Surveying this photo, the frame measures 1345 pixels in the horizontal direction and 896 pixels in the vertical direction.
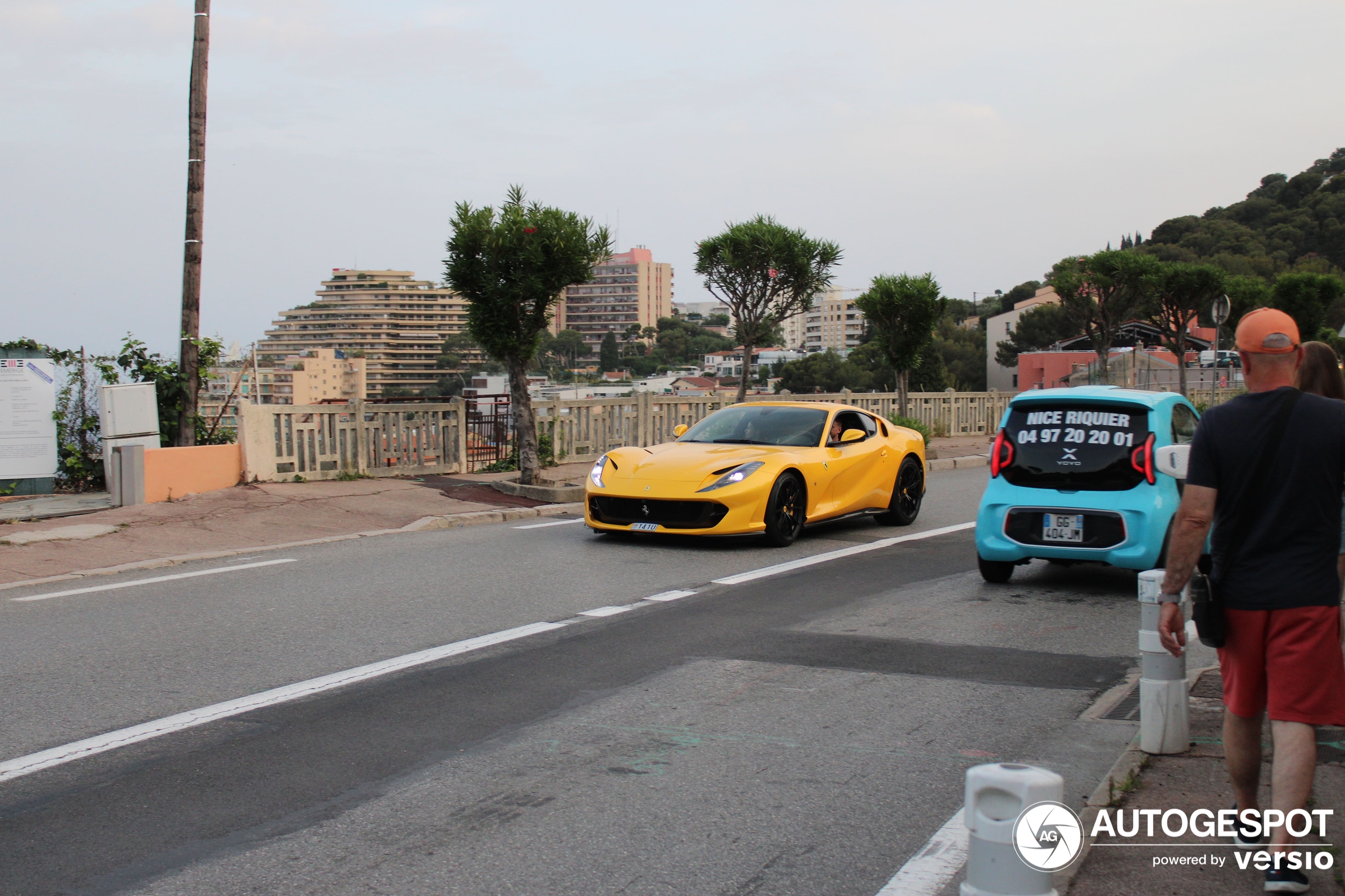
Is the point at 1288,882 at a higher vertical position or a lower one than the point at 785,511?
lower

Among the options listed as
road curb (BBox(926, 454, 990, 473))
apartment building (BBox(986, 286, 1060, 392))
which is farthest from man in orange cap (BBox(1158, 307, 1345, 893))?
apartment building (BBox(986, 286, 1060, 392))

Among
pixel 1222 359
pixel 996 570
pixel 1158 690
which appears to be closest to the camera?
pixel 1158 690

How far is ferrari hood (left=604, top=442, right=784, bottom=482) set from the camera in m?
11.0

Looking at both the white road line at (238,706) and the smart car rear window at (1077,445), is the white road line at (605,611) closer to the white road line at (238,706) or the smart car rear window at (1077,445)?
the white road line at (238,706)

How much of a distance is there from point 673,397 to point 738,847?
18315mm

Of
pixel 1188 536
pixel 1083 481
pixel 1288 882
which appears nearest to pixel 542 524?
pixel 1083 481

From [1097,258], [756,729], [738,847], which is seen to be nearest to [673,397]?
[756,729]

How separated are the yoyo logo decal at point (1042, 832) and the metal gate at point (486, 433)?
15.7 m

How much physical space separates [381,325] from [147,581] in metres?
39.7

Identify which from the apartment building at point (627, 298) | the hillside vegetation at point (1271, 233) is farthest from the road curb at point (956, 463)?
the apartment building at point (627, 298)

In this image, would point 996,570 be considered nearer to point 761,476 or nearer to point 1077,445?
point 1077,445

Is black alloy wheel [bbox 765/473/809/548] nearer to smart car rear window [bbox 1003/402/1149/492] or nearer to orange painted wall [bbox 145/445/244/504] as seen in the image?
smart car rear window [bbox 1003/402/1149/492]

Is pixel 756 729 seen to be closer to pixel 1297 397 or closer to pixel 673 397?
pixel 1297 397

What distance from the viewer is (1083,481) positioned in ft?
28.1
